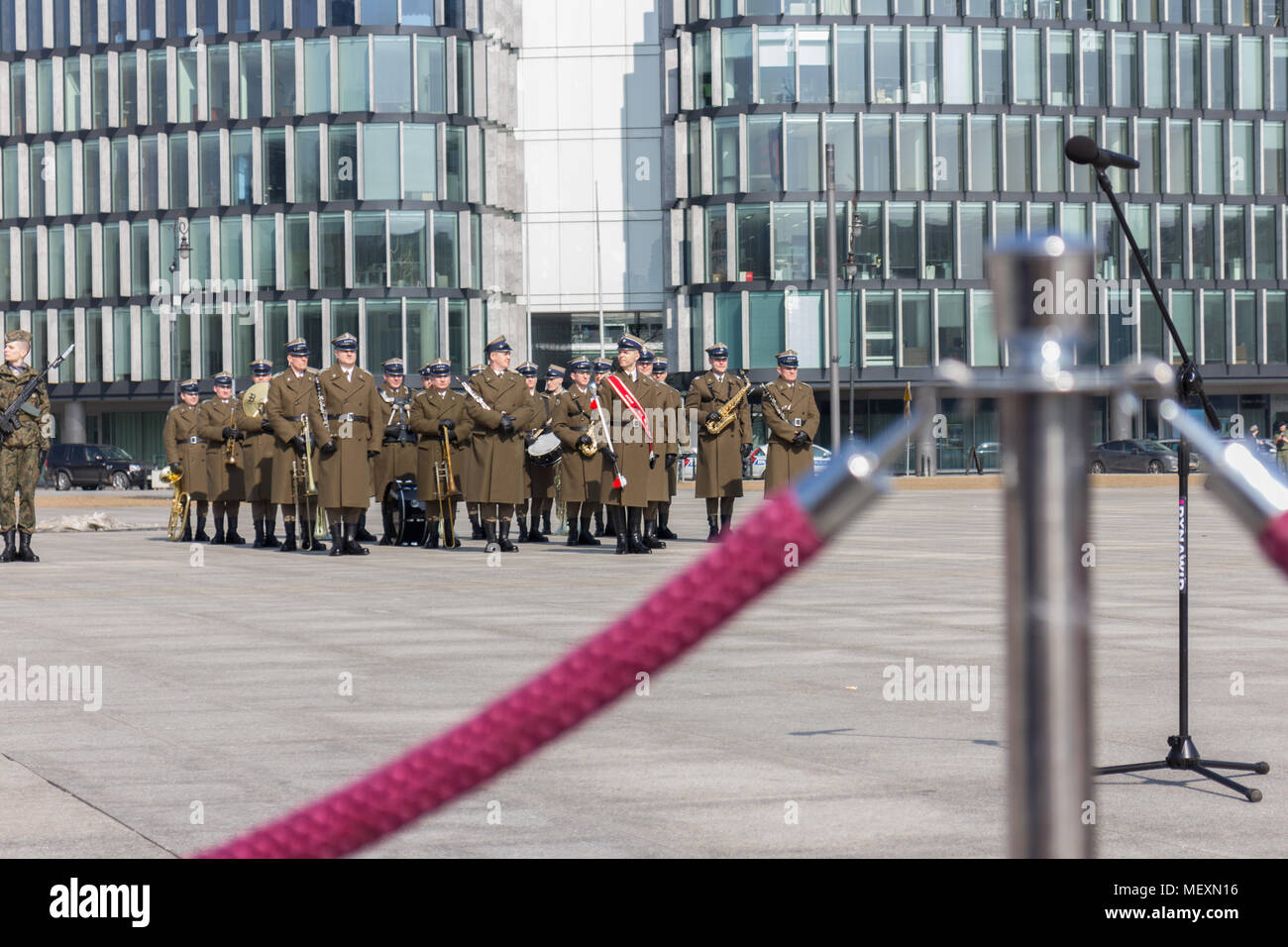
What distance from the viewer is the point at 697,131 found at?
2667 inches

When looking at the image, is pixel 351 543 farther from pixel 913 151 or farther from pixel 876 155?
pixel 913 151

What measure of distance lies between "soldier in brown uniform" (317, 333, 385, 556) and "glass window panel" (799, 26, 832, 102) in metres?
47.5

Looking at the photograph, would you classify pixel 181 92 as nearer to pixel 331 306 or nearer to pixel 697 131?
pixel 331 306

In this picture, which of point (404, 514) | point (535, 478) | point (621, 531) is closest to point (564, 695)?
point (621, 531)

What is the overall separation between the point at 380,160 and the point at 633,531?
1920 inches

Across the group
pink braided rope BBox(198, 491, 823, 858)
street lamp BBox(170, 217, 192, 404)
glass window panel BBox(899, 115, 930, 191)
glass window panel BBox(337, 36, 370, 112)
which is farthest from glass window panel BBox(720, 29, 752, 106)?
pink braided rope BBox(198, 491, 823, 858)

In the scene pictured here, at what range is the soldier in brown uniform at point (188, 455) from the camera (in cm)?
2628

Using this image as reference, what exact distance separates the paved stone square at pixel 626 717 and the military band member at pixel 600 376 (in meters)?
6.07

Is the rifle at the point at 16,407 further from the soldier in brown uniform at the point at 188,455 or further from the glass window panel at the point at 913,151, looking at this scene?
the glass window panel at the point at 913,151
